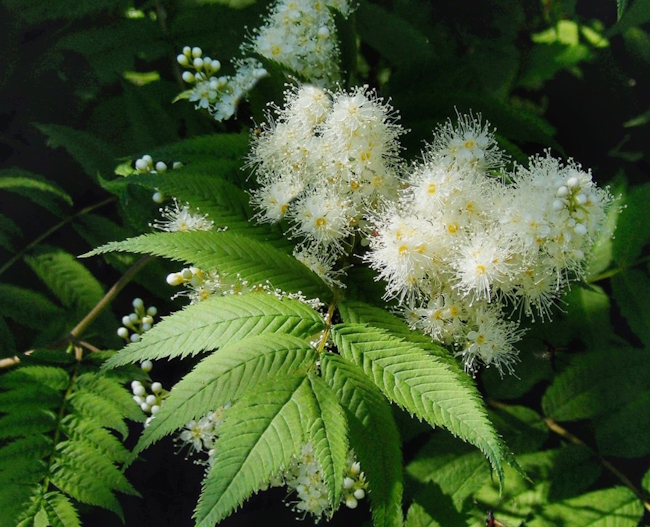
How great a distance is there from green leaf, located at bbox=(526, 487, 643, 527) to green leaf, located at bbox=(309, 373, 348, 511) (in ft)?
1.89

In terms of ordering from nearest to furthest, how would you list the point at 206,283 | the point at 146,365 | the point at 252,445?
the point at 252,445 < the point at 206,283 < the point at 146,365

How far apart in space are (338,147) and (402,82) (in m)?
0.31

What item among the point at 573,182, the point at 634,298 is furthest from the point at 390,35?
the point at 634,298

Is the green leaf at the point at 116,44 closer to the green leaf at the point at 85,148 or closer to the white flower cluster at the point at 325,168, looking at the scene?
the green leaf at the point at 85,148

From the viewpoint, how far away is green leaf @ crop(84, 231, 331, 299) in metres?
0.87

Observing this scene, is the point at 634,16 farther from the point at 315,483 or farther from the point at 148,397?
the point at 148,397

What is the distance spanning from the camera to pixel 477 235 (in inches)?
37.4

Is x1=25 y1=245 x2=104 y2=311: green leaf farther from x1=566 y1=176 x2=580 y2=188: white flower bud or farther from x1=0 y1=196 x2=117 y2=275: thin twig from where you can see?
x1=566 y1=176 x2=580 y2=188: white flower bud

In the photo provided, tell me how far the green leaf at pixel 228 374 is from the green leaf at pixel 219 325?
0.02 meters

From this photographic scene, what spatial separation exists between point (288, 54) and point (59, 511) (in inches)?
37.6

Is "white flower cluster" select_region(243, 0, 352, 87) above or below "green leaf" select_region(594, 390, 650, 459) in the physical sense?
above

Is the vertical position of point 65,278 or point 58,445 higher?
point 65,278

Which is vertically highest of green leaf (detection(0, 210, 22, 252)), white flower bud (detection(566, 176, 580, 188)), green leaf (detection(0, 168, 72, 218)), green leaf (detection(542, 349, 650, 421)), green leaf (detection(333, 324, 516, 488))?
white flower bud (detection(566, 176, 580, 188))

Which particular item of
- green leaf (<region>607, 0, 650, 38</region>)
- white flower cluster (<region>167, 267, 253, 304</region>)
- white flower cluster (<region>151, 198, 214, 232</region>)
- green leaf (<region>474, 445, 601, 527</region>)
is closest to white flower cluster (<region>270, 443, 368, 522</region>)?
green leaf (<region>474, 445, 601, 527</region>)
